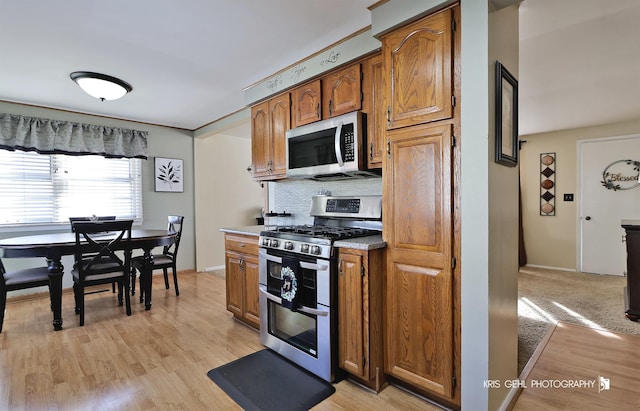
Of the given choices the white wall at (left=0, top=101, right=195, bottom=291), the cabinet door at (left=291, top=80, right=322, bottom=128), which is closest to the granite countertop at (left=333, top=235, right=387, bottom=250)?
the cabinet door at (left=291, top=80, right=322, bottom=128)

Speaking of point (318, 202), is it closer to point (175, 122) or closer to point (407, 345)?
point (407, 345)

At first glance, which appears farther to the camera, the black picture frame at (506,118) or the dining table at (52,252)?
the dining table at (52,252)

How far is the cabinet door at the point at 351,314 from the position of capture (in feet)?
6.14

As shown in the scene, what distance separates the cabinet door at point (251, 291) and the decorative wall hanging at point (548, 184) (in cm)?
510

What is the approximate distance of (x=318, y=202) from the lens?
287cm

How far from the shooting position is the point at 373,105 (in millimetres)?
2229

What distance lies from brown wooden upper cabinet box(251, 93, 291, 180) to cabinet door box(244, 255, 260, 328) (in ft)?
2.78

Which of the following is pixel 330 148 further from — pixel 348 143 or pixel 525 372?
pixel 525 372

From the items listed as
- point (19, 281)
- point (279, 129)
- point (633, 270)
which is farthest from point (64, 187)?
point (633, 270)

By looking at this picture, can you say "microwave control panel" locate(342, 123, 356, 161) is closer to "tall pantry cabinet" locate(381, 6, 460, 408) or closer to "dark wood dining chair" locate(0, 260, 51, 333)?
"tall pantry cabinet" locate(381, 6, 460, 408)

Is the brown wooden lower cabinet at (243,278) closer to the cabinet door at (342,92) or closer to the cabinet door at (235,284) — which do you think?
the cabinet door at (235,284)

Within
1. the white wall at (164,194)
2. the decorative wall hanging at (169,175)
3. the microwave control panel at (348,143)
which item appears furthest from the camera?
the decorative wall hanging at (169,175)

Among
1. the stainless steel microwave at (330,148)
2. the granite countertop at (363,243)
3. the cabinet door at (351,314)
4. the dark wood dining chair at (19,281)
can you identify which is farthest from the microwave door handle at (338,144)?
the dark wood dining chair at (19,281)

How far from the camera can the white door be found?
4.62m
